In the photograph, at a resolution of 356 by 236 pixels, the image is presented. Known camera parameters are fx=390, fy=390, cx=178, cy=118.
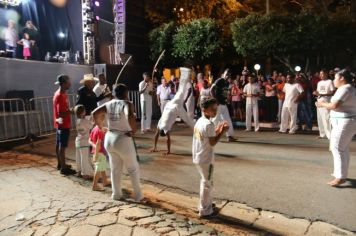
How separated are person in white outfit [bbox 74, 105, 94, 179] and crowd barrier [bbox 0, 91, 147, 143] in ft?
13.8

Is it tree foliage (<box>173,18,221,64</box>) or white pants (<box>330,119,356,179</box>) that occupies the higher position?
tree foliage (<box>173,18,221,64</box>)

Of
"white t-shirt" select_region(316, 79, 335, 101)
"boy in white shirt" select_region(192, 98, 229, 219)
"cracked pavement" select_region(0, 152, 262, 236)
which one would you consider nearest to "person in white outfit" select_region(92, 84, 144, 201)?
"cracked pavement" select_region(0, 152, 262, 236)

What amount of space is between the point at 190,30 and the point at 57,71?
6767mm

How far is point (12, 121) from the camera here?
35.6 ft

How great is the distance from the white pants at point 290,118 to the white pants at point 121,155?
7196 mm

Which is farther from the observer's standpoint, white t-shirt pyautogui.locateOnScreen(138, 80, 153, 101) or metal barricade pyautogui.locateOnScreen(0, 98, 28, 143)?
white t-shirt pyautogui.locateOnScreen(138, 80, 153, 101)

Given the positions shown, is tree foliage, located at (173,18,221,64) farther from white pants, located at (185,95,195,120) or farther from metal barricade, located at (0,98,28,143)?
metal barricade, located at (0,98,28,143)

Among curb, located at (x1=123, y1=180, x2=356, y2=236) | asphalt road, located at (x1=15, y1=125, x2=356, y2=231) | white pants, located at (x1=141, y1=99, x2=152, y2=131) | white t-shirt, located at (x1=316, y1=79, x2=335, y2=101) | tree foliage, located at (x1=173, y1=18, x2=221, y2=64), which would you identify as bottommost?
curb, located at (x1=123, y1=180, x2=356, y2=236)

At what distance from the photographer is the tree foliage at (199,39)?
1762 cm

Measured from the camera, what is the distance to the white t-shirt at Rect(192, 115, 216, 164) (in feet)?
16.6

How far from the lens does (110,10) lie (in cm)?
1820

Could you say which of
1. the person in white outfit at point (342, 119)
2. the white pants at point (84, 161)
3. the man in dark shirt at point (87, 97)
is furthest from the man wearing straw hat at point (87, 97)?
the person in white outfit at point (342, 119)

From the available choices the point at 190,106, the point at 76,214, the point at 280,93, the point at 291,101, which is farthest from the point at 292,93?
the point at 76,214

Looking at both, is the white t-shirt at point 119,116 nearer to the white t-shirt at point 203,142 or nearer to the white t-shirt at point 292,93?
the white t-shirt at point 203,142
